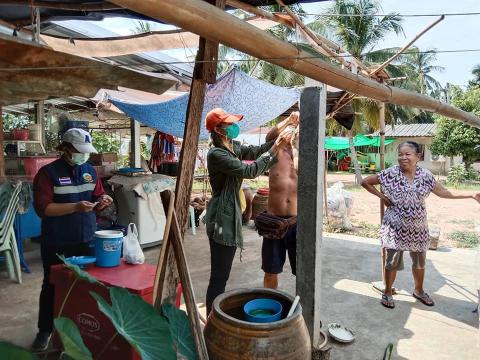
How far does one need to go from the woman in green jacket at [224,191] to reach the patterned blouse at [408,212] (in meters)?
1.53

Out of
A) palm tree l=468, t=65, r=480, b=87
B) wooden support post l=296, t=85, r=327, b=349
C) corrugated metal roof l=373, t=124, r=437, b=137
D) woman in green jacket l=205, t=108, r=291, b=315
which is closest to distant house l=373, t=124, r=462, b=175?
corrugated metal roof l=373, t=124, r=437, b=137

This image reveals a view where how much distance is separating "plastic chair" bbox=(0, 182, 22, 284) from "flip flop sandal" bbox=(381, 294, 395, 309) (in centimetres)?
379

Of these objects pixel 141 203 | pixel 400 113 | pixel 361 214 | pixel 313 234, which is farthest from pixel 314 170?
pixel 400 113

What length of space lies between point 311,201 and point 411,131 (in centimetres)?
2365

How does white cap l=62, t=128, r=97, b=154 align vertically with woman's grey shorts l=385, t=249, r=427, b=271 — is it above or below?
above

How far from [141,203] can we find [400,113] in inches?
897

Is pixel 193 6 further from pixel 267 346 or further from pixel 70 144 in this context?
pixel 70 144

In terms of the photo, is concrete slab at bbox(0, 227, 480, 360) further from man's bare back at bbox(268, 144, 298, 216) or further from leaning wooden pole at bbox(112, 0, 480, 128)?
leaning wooden pole at bbox(112, 0, 480, 128)

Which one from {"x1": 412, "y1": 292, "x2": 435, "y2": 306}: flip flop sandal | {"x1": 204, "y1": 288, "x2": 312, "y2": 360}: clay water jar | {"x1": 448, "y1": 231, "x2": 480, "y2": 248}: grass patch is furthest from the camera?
{"x1": 448, "y1": 231, "x2": 480, "y2": 248}: grass patch

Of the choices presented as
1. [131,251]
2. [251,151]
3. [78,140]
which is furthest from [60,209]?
[251,151]

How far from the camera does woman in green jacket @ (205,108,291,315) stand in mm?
2631

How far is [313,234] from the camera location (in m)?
2.57

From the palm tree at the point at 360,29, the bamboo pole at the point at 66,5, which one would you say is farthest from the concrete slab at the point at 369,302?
the palm tree at the point at 360,29

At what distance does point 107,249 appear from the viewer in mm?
2447
